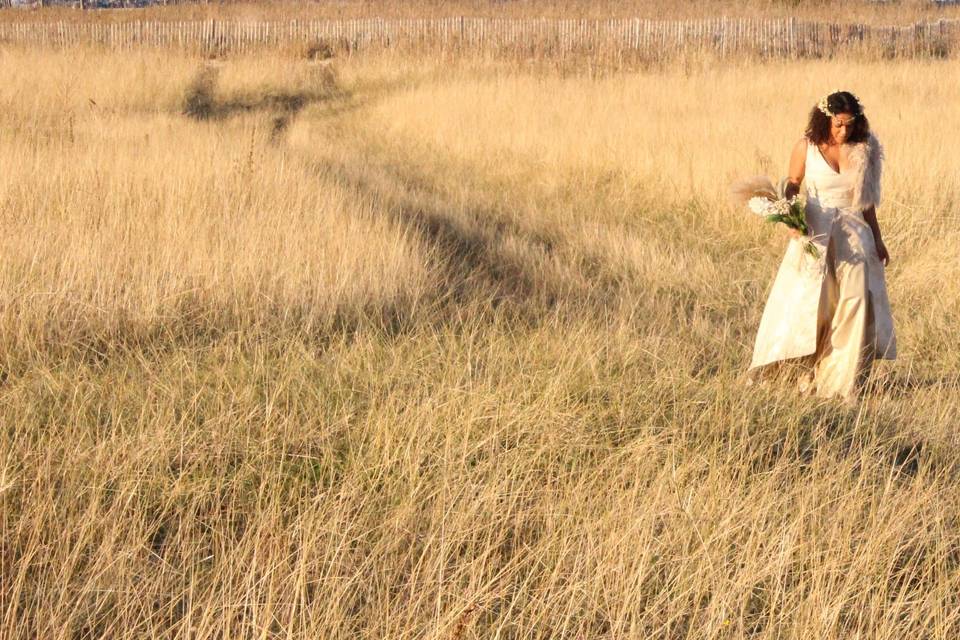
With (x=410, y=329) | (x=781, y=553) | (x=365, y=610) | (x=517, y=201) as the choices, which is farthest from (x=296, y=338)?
(x=517, y=201)

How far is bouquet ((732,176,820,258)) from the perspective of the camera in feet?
14.2

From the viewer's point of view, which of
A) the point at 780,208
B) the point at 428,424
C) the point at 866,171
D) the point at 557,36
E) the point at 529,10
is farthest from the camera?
the point at 529,10

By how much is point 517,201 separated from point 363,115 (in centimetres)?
647

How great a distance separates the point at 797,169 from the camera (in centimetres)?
461

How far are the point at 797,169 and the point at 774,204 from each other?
1.27 ft

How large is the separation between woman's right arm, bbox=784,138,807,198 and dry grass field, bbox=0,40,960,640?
2.79ft

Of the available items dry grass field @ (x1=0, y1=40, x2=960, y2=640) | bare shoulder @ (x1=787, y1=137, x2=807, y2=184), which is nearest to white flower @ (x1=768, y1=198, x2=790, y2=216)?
bare shoulder @ (x1=787, y1=137, x2=807, y2=184)

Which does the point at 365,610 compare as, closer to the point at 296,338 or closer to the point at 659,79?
the point at 296,338

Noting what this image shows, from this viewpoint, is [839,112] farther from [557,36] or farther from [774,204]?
[557,36]

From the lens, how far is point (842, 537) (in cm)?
267

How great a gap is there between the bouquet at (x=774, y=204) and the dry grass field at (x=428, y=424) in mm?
687

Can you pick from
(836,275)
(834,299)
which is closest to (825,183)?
(836,275)

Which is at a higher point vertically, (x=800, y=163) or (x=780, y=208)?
(x=800, y=163)

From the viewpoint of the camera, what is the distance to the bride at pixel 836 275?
443 centimetres
